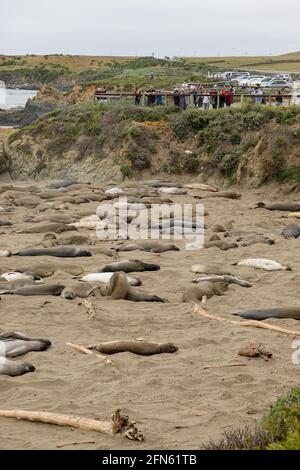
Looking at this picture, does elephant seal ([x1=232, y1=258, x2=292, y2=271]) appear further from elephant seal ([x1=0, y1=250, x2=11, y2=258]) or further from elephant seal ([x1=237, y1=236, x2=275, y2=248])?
elephant seal ([x1=0, y1=250, x2=11, y2=258])

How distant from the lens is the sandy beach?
621 centimetres

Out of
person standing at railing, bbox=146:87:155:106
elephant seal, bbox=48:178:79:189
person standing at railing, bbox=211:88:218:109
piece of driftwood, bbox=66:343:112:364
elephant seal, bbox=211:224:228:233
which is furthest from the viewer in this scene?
person standing at railing, bbox=146:87:155:106

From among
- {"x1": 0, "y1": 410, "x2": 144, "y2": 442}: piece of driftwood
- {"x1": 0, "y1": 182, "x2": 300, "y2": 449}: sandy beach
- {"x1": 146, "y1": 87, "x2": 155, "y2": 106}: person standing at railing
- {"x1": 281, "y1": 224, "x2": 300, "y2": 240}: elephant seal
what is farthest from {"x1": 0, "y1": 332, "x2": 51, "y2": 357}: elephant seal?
{"x1": 146, "y1": 87, "x2": 155, "y2": 106}: person standing at railing

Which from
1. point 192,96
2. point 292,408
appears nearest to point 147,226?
point 292,408

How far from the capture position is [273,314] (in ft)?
31.7

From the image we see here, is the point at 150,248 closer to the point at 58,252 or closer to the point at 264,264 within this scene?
the point at 58,252

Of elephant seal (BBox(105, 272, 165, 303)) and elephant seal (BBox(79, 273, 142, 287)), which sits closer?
elephant seal (BBox(105, 272, 165, 303))

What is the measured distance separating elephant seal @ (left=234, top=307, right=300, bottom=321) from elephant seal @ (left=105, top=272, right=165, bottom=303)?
4.76ft

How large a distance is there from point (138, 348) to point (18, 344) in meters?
1.25

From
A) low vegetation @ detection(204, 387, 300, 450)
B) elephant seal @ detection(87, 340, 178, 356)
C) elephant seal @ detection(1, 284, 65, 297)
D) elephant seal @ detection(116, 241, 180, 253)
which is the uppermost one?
low vegetation @ detection(204, 387, 300, 450)

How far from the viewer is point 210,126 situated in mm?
25469


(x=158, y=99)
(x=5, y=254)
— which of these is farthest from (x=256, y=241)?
(x=158, y=99)
